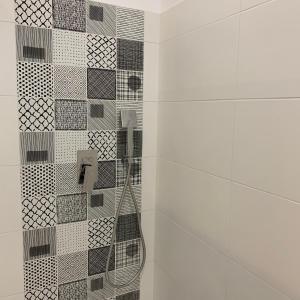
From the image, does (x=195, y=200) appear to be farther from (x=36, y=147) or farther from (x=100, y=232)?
(x=36, y=147)

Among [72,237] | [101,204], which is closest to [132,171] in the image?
[101,204]

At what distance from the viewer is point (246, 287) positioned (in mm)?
1106

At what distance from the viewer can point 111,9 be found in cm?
147

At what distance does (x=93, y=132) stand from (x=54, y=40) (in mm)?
446

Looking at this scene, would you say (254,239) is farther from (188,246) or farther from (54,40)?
(54,40)

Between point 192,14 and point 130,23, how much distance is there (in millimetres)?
343

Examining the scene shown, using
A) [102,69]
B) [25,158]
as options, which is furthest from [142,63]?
[25,158]

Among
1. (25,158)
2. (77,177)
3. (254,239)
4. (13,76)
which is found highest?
(13,76)

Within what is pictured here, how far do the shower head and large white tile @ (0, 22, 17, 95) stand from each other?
0.50 m

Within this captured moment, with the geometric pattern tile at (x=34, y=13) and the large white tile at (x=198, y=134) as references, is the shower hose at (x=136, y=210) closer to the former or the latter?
the large white tile at (x=198, y=134)

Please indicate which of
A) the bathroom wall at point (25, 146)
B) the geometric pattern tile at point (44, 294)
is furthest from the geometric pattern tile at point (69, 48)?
the geometric pattern tile at point (44, 294)

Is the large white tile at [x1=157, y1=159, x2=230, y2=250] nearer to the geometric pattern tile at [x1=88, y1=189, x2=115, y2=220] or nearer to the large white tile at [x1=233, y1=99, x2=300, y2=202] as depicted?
the large white tile at [x1=233, y1=99, x2=300, y2=202]

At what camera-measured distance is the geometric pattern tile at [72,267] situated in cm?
151

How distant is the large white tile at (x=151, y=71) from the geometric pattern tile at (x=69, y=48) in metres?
0.33
